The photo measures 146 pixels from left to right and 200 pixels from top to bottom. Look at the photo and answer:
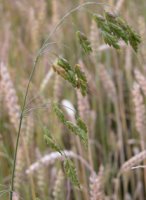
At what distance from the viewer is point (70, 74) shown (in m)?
0.67

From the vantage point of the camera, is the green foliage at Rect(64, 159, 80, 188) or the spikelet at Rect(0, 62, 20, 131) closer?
the green foliage at Rect(64, 159, 80, 188)

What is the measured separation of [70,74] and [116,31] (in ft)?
0.24

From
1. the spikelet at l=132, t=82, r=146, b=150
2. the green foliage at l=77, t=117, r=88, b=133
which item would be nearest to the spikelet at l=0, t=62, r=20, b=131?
the spikelet at l=132, t=82, r=146, b=150

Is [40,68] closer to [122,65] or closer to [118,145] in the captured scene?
[122,65]

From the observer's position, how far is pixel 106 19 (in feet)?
2.23

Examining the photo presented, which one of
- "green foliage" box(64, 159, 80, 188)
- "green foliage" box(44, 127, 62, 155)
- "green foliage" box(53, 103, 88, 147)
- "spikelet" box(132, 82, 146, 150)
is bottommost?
"green foliage" box(64, 159, 80, 188)

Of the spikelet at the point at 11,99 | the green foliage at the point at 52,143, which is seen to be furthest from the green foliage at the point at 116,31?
the spikelet at the point at 11,99

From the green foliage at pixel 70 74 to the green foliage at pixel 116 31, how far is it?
0.17 feet

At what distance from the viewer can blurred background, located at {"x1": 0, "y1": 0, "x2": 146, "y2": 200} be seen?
3.96 feet

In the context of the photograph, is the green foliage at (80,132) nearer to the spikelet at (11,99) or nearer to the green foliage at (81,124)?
the green foliage at (81,124)

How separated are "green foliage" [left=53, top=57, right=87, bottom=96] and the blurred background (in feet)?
1.03

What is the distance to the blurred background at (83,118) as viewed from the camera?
1.21 meters

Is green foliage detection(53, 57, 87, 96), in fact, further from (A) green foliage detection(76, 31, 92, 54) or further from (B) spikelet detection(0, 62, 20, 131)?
(B) spikelet detection(0, 62, 20, 131)

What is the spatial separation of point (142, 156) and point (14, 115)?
0.91 feet
